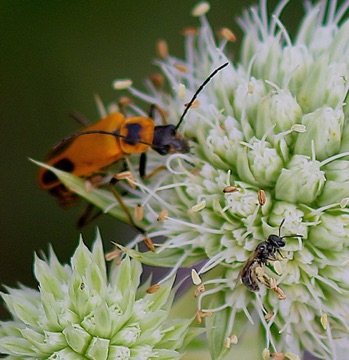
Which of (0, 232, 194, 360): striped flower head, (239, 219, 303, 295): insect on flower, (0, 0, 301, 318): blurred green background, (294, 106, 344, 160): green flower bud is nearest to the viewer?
(0, 232, 194, 360): striped flower head

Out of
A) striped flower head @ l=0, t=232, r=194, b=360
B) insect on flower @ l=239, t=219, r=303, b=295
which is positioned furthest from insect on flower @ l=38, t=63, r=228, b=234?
insect on flower @ l=239, t=219, r=303, b=295

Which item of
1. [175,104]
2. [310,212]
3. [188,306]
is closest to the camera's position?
[310,212]

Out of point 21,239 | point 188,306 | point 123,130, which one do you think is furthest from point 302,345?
point 21,239

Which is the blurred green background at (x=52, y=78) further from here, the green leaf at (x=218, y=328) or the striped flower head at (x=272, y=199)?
the green leaf at (x=218, y=328)

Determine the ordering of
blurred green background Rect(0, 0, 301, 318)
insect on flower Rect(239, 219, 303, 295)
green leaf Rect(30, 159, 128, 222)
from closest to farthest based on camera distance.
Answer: insect on flower Rect(239, 219, 303, 295)
green leaf Rect(30, 159, 128, 222)
blurred green background Rect(0, 0, 301, 318)

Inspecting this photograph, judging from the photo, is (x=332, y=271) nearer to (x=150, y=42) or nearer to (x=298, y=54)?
(x=298, y=54)

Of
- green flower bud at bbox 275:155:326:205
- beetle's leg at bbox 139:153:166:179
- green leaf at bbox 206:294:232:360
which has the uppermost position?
beetle's leg at bbox 139:153:166:179

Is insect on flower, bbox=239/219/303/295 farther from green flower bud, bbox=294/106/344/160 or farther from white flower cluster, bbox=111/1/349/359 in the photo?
green flower bud, bbox=294/106/344/160
